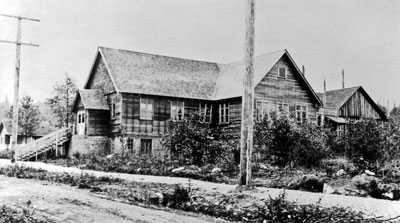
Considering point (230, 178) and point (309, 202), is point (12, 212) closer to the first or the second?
point (309, 202)

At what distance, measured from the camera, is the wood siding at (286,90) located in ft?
109

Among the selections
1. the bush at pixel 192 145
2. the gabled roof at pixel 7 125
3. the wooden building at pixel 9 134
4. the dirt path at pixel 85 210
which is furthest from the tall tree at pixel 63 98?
the dirt path at pixel 85 210

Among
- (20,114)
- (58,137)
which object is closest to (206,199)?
(58,137)

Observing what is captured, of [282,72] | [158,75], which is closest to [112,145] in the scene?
[158,75]

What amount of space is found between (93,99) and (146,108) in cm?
426

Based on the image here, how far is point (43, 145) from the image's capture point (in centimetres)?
3198

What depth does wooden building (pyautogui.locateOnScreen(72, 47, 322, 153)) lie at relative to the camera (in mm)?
32406

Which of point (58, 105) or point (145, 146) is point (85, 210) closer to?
point (145, 146)

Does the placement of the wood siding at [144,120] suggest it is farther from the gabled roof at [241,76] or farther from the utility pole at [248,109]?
the utility pole at [248,109]

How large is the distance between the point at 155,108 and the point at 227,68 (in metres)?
9.09

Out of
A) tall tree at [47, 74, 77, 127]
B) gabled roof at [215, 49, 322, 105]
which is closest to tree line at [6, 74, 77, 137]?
tall tree at [47, 74, 77, 127]

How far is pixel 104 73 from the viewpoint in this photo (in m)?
34.8

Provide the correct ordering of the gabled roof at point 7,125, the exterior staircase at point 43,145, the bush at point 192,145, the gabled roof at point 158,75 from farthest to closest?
the gabled roof at point 7,125
the gabled roof at point 158,75
the exterior staircase at point 43,145
the bush at point 192,145

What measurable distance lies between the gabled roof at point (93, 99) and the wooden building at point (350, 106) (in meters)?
19.3
